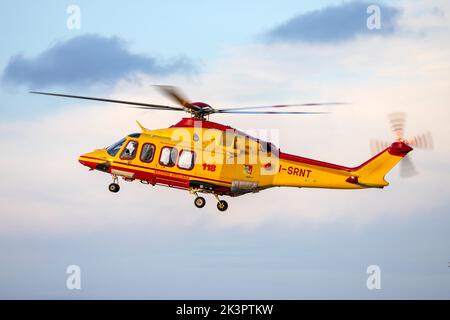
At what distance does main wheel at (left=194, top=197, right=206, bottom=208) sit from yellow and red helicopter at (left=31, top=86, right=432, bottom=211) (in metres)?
0.02

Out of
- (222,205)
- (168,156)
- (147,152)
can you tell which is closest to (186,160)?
(168,156)

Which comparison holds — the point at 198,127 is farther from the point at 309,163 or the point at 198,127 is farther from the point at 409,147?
the point at 409,147

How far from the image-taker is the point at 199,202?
44469mm

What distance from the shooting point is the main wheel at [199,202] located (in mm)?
44469

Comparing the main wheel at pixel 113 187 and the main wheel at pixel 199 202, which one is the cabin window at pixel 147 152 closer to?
the main wheel at pixel 113 187

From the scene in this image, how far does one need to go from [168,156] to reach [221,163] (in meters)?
2.70

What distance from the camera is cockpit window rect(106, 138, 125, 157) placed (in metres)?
45.8

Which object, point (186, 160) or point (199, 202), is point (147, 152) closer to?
point (186, 160)

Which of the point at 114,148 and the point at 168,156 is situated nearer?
the point at 168,156

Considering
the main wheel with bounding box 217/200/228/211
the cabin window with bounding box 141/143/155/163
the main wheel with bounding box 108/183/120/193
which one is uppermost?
the cabin window with bounding box 141/143/155/163

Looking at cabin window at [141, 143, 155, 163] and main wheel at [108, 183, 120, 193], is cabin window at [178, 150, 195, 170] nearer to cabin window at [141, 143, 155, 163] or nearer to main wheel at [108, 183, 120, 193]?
cabin window at [141, 143, 155, 163]

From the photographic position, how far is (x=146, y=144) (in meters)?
45.0

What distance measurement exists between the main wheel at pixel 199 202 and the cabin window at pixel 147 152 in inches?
118
